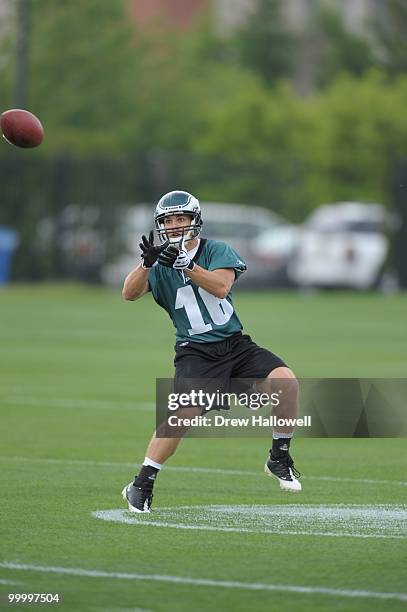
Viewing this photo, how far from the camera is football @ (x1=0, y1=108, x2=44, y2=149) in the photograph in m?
10.9

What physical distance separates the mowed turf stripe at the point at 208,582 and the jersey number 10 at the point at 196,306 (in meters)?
2.55

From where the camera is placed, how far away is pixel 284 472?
1005 centimetres

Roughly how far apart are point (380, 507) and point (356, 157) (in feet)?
121

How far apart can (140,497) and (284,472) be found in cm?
126

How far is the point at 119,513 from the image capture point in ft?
30.0

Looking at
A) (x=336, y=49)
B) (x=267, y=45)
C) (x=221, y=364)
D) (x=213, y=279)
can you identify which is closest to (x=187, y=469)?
(x=221, y=364)

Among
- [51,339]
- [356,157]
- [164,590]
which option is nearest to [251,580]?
[164,590]

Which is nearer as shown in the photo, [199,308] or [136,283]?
[136,283]

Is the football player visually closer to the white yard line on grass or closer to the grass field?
the white yard line on grass

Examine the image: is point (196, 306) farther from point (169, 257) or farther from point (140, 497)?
point (140, 497)

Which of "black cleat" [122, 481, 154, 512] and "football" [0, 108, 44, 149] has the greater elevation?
"football" [0, 108, 44, 149]

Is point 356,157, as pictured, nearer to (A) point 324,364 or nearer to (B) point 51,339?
(B) point 51,339

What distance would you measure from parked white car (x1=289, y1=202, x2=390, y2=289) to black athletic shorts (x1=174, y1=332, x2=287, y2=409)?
2881cm

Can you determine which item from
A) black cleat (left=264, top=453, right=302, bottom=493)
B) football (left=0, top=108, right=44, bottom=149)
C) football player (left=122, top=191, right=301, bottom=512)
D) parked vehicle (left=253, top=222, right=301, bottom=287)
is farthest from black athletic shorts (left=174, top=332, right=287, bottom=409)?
parked vehicle (left=253, top=222, right=301, bottom=287)
